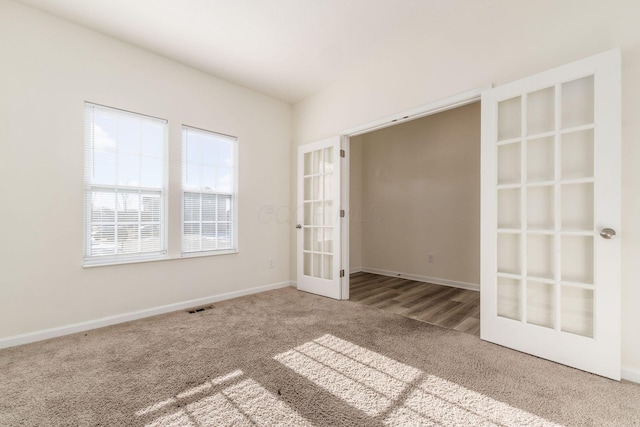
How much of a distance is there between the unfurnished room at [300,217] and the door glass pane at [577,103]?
0.01 metres

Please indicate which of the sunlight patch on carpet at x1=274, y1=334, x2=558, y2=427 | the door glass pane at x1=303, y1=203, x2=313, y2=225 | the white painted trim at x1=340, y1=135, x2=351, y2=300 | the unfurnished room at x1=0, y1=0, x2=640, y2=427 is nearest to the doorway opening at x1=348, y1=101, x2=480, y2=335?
the unfurnished room at x1=0, y1=0, x2=640, y2=427

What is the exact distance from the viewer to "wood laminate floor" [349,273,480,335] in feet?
9.33

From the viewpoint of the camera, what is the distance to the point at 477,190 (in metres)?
4.02

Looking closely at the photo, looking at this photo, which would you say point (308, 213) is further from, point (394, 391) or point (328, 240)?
point (394, 391)

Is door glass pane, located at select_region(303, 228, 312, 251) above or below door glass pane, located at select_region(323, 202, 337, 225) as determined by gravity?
below

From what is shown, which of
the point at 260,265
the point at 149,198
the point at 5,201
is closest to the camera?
the point at 5,201

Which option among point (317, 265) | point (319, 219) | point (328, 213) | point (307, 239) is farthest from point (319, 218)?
point (317, 265)

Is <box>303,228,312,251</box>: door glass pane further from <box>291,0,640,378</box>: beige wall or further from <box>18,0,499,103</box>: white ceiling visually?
<box>18,0,499,103</box>: white ceiling

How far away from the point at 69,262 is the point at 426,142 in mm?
4933

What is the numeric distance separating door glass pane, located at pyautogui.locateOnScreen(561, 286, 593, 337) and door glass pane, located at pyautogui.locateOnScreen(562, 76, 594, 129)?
1.18m

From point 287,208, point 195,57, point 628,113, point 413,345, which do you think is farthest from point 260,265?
point 628,113

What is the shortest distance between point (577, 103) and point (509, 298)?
5.03ft

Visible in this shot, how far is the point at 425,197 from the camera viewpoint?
4629mm

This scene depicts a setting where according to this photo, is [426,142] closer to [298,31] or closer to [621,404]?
[298,31]
